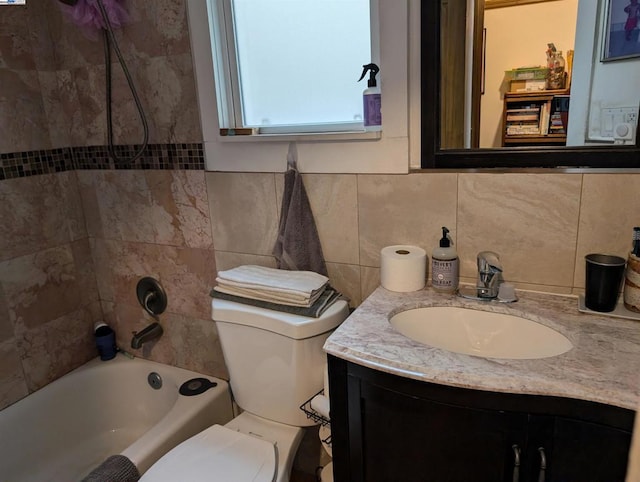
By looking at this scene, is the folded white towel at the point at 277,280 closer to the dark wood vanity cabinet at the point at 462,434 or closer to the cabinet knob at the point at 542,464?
the dark wood vanity cabinet at the point at 462,434

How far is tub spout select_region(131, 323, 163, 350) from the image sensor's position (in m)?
1.93

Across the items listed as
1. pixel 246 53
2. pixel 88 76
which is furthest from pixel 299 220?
pixel 88 76

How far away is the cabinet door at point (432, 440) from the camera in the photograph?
0.96 m

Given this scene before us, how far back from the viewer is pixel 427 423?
3.36 ft

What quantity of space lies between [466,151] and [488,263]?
0.32 m

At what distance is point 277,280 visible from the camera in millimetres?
1468

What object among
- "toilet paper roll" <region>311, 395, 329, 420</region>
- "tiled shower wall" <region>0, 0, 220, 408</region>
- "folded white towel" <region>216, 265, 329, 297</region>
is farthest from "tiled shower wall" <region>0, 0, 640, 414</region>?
"toilet paper roll" <region>311, 395, 329, 420</region>

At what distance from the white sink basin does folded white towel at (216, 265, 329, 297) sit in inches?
11.7

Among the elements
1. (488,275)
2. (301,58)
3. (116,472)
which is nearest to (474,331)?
(488,275)

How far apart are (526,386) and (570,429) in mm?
120

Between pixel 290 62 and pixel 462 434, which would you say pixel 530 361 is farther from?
pixel 290 62

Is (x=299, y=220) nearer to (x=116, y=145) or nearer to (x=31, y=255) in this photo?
(x=116, y=145)

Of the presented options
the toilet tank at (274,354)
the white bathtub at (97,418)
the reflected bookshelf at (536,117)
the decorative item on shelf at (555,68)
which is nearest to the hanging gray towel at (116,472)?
the white bathtub at (97,418)

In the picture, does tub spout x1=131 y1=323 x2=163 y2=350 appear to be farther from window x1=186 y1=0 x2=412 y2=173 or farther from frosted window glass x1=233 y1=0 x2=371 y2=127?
frosted window glass x1=233 y1=0 x2=371 y2=127
